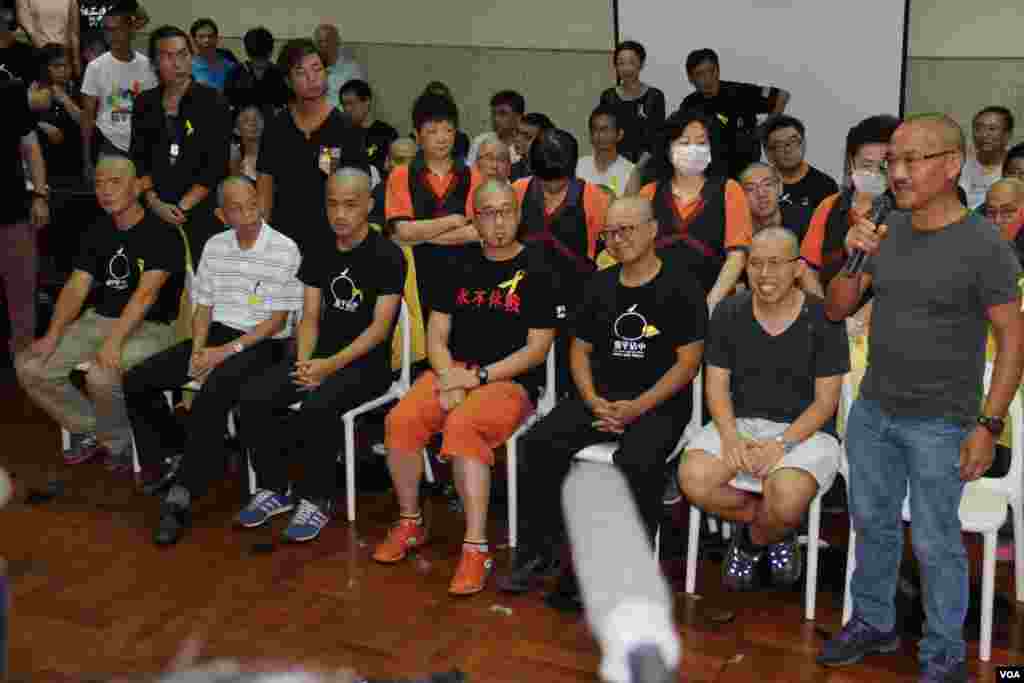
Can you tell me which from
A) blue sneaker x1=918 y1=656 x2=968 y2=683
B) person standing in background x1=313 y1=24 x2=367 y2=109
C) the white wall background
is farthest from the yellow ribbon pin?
person standing in background x1=313 y1=24 x2=367 y2=109

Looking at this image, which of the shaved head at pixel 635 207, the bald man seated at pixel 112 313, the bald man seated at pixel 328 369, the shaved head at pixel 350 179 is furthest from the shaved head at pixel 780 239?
the bald man seated at pixel 112 313

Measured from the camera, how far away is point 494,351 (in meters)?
4.39

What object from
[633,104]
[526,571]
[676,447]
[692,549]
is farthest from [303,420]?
[633,104]

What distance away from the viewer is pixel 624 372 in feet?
13.6

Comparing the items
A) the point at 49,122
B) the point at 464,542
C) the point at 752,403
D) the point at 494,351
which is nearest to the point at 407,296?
the point at 494,351

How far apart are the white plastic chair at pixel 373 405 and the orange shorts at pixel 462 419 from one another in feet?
0.66

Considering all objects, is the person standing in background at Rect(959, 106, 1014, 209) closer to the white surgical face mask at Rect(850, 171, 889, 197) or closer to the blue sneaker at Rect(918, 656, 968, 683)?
the white surgical face mask at Rect(850, 171, 889, 197)

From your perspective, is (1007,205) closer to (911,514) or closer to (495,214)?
(911,514)

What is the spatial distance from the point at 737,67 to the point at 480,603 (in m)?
4.87

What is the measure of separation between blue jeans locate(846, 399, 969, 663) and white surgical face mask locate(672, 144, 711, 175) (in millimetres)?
1461

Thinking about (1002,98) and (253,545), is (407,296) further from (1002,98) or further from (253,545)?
(1002,98)

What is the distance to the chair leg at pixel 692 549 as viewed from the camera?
13.0 feet

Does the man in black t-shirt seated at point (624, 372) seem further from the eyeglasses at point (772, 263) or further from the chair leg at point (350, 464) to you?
the chair leg at point (350, 464)

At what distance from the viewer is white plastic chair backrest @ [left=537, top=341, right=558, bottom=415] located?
455cm
